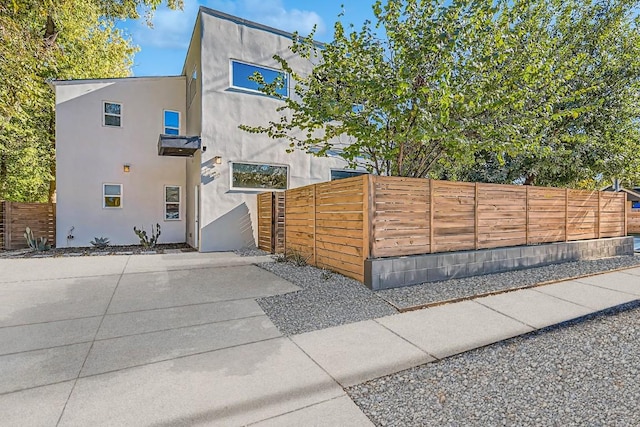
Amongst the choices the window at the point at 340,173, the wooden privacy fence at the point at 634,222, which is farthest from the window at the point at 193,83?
the wooden privacy fence at the point at 634,222

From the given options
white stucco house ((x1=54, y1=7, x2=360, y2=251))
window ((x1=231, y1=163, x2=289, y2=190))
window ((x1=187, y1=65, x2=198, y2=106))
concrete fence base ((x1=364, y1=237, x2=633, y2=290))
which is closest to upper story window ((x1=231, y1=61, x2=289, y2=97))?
white stucco house ((x1=54, y1=7, x2=360, y2=251))

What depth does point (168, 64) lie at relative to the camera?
45.9 ft

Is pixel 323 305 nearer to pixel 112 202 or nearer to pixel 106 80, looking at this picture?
pixel 112 202

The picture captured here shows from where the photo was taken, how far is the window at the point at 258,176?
9.59 metres

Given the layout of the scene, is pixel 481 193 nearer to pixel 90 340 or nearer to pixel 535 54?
pixel 535 54

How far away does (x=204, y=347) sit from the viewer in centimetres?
312

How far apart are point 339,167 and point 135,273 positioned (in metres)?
7.02

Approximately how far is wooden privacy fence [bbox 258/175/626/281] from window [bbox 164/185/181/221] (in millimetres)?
5216

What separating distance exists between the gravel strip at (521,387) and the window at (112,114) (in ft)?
38.1

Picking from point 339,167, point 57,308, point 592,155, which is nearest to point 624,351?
point 57,308

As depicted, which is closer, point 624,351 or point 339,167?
point 624,351

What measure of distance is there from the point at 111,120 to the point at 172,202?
3266 millimetres

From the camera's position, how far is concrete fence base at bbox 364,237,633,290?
501cm

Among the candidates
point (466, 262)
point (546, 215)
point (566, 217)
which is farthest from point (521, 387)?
point (566, 217)
